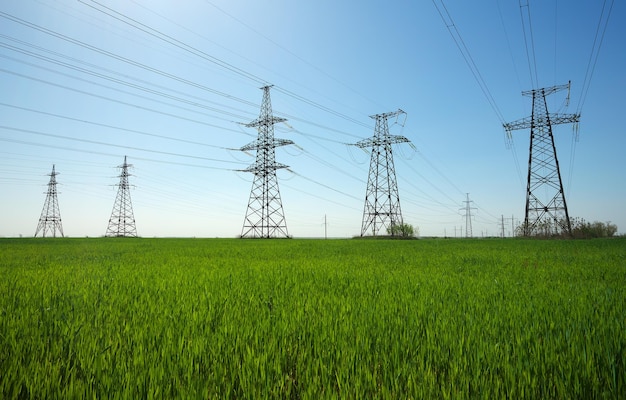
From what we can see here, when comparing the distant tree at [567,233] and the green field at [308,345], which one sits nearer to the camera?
the green field at [308,345]

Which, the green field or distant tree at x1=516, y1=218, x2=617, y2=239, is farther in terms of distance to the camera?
distant tree at x1=516, y1=218, x2=617, y2=239

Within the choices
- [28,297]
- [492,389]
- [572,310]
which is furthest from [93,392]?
[572,310]

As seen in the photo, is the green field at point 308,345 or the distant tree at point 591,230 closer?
the green field at point 308,345

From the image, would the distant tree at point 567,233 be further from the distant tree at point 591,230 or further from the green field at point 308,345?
the green field at point 308,345

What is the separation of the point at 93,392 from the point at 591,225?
52.7 metres

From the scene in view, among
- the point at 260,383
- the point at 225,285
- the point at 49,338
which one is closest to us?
the point at 260,383

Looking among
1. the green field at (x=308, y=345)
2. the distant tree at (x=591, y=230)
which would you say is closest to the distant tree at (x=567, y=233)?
the distant tree at (x=591, y=230)

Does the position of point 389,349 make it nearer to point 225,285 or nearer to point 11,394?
point 11,394

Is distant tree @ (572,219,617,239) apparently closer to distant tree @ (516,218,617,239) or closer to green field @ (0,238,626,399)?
distant tree @ (516,218,617,239)

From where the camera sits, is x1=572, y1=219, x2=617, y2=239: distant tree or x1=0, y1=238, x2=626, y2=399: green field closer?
Answer: x1=0, y1=238, x2=626, y2=399: green field

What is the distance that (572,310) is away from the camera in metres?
3.30

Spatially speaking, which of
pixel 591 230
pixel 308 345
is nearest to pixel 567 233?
pixel 591 230

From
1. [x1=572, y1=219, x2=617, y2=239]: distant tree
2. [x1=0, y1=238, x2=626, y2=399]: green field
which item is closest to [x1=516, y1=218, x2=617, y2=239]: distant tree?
[x1=572, y1=219, x2=617, y2=239]: distant tree

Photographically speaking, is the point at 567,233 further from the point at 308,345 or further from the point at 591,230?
the point at 308,345
